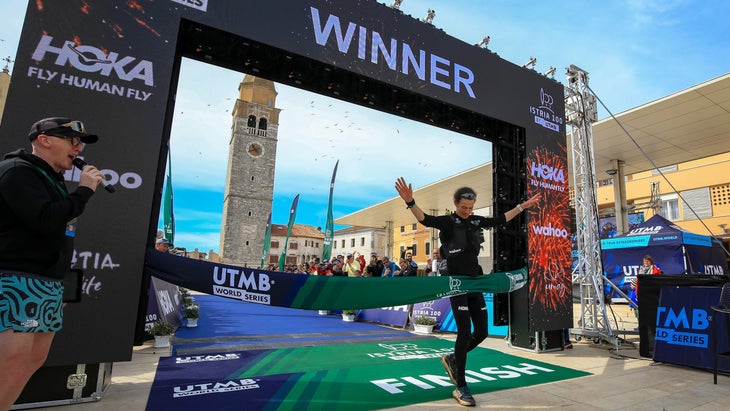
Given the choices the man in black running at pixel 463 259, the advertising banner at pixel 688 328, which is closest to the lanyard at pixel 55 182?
the man in black running at pixel 463 259

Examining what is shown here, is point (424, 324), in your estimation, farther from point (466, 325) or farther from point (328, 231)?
point (328, 231)

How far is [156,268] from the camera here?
11.2 ft

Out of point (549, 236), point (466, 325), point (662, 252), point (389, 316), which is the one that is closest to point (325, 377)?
point (466, 325)

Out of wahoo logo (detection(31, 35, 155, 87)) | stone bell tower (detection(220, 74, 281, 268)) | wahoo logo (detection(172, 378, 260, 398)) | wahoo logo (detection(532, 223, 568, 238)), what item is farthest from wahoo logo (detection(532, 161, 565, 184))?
stone bell tower (detection(220, 74, 281, 268))

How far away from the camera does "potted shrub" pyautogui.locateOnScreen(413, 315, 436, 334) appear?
7891 millimetres

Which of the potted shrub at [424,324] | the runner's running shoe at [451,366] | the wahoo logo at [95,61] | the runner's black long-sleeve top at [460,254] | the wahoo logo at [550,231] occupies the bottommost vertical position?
the potted shrub at [424,324]

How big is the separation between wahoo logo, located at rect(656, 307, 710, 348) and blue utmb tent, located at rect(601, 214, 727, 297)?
10.6 meters

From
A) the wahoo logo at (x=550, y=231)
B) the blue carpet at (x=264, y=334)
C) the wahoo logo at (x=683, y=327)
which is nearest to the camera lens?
the wahoo logo at (x=683, y=327)

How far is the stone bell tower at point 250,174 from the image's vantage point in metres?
47.2

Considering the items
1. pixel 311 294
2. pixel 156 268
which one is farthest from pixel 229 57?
pixel 311 294

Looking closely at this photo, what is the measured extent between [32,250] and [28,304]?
0.88 ft

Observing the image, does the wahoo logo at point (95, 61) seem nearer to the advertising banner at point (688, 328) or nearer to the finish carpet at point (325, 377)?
the finish carpet at point (325, 377)

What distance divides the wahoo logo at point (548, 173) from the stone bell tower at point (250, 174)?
140 ft

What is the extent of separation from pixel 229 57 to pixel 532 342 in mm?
6186
